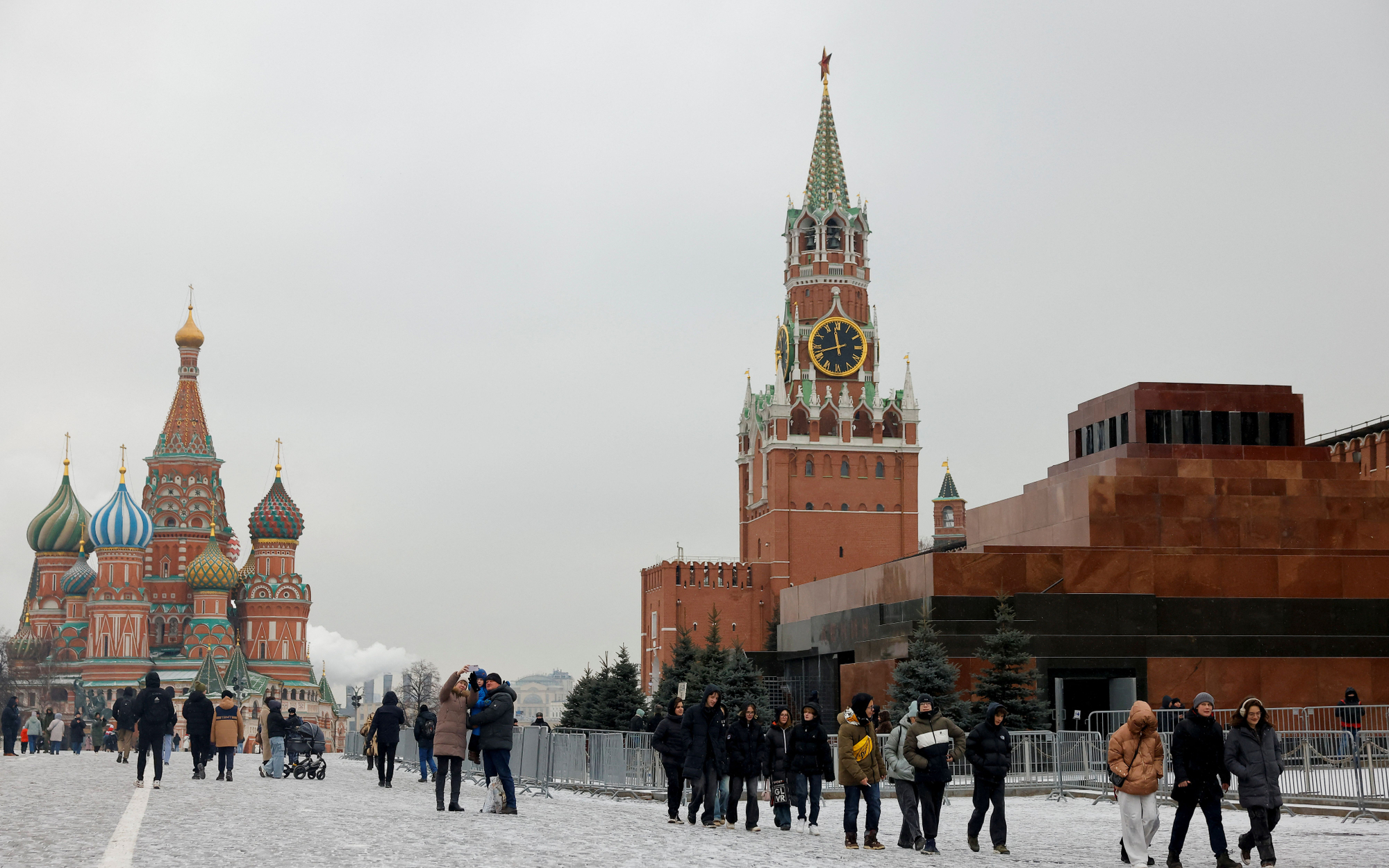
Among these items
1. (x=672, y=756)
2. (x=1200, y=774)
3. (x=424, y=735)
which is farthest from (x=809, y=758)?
(x=424, y=735)

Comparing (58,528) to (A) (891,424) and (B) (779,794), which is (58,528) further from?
(B) (779,794)

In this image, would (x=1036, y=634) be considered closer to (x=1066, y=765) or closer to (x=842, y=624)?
(x=842, y=624)

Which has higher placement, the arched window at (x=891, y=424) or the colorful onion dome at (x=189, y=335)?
the colorful onion dome at (x=189, y=335)

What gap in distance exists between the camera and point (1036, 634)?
39094mm

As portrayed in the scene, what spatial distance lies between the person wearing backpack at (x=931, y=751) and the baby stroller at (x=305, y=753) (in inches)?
582

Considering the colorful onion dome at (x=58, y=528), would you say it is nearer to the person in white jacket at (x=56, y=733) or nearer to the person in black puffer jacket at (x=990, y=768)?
the person in white jacket at (x=56, y=733)

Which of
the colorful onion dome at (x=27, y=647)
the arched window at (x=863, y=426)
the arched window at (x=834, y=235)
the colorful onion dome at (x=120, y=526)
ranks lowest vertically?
the colorful onion dome at (x=27, y=647)

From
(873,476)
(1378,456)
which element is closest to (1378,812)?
(1378,456)

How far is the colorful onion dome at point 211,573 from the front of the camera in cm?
11338

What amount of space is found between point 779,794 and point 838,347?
3125 inches

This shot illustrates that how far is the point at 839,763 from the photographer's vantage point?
1596cm

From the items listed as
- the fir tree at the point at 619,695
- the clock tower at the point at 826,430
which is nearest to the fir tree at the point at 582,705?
the fir tree at the point at 619,695

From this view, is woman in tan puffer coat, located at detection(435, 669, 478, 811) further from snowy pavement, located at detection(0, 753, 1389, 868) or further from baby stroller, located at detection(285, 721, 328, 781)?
baby stroller, located at detection(285, 721, 328, 781)

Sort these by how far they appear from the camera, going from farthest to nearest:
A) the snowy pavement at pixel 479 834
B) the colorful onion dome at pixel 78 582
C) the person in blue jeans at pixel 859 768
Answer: the colorful onion dome at pixel 78 582 → the person in blue jeans at pixel 859 768 → the snowy pavement at pixel 479 834
